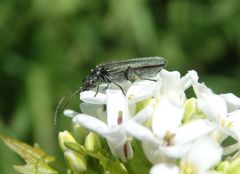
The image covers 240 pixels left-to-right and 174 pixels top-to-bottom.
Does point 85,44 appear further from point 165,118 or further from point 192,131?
point 192,131

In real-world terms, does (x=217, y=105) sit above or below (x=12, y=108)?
below

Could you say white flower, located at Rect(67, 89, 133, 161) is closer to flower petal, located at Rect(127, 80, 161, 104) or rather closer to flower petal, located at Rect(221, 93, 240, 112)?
flower petal, located at Rect(127, 80, 161, 104)

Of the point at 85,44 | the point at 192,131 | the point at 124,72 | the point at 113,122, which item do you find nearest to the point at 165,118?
the point at 192,131

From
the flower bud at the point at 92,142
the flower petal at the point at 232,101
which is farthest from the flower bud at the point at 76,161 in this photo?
the flower petal at the point at 232,101

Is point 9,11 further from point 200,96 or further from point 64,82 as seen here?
point 200,96

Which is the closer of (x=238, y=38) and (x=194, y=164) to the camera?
(x=194, y=164)

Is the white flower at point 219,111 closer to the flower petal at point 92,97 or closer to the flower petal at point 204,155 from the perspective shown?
the flower petal at point 204,155

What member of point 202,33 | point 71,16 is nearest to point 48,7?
point 71,16

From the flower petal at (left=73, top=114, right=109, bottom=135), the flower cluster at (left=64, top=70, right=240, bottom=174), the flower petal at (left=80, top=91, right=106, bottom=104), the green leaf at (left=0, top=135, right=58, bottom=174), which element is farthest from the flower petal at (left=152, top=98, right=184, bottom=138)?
the green leaf at (left=0, top=135, right=58, bottom=174)
